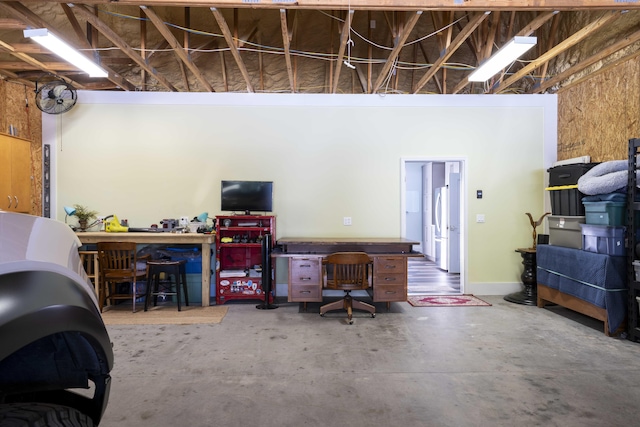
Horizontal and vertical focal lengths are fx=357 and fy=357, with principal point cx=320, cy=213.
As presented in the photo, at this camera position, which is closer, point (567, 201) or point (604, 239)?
point (604, 239)

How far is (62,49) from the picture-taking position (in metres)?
3.64

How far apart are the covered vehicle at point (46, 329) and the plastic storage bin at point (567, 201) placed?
4939 mm

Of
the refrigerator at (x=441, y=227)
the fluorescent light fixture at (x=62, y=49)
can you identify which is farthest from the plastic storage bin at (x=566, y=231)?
the fluorescent light fixture at (x=62, y=49)

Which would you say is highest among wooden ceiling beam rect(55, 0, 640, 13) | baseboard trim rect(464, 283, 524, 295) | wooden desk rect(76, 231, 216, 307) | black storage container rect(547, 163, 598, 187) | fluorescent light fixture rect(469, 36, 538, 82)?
wooden ceiling beam rect(55, 0, 640, 13)

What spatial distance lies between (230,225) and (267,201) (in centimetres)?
65

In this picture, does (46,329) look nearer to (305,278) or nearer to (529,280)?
(305,278)

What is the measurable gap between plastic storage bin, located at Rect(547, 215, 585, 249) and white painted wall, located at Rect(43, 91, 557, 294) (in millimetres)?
931

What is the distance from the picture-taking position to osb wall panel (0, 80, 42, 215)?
507 centimetres

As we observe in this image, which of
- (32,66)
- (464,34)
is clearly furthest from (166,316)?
(464,34)

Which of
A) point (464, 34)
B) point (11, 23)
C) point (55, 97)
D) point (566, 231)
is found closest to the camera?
point (11, 23)

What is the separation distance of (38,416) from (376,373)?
2.48 meters

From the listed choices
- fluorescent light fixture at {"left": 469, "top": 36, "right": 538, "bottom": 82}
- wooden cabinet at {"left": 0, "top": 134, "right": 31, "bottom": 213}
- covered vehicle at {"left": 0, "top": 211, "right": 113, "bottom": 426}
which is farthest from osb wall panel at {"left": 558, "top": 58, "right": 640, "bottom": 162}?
wooden cabinet at {"left": 0, "top": 134, "right": 31, "bottom": 213}

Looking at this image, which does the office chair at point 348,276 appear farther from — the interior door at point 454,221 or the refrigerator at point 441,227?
the refrigerator at point 441,227

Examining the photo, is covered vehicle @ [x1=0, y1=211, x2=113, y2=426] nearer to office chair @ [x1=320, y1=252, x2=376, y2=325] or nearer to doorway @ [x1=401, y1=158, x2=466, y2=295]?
office chair @ [x1=320, y1=252, x2=376, y2=325]
